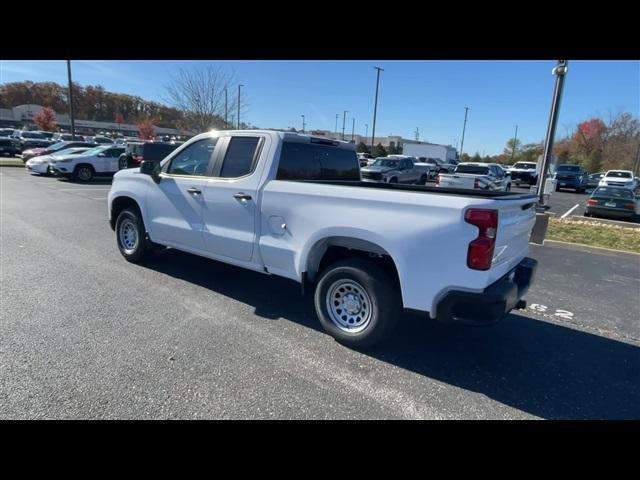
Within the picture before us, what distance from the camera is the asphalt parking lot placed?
2.62m

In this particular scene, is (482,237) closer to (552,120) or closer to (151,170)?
(151,170)

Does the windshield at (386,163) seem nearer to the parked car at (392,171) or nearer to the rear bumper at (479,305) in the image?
the parked car at (392,171)

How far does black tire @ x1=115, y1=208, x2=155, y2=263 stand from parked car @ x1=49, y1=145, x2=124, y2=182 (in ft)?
43.0

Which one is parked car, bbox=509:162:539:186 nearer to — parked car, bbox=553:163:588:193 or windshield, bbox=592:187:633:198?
parked car, bbox=553:163:588:193

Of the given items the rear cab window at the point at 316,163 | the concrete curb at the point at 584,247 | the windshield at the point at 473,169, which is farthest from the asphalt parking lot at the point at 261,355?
the windshield at the point at 473,169

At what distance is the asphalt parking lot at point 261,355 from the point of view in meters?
2.62

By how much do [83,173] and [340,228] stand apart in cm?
1707

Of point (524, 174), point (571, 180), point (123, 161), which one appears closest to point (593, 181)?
point (571, 180)

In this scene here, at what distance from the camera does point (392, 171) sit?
66.2 ft

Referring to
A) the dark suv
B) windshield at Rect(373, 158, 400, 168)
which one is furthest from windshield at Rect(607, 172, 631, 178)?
the dark suv
